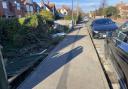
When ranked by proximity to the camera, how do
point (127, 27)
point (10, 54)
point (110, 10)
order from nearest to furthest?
point (127, 27) < point (10, 54) < point (110, 10)

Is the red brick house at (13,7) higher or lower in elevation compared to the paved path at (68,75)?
higher

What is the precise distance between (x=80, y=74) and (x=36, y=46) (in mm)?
7640

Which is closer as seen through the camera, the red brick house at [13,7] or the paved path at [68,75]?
the paved path at [68,75]

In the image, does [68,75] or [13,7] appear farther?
[13,7]

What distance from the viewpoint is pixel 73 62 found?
997 centimetres

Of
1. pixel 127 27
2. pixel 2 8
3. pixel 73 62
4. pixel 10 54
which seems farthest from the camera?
pixel 2 8

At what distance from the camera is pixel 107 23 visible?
2050cm

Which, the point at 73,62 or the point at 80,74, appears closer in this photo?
the point at 80,74

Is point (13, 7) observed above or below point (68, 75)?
above

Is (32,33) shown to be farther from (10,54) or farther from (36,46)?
(10,54)

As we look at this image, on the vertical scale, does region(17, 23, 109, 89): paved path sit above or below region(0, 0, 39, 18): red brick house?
below

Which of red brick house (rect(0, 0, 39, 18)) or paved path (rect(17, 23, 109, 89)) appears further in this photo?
red brick house (rect(0, 0, 39, 18))

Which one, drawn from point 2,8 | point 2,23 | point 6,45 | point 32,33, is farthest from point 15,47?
point 2,8

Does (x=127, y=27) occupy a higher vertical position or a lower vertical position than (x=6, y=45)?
higher
